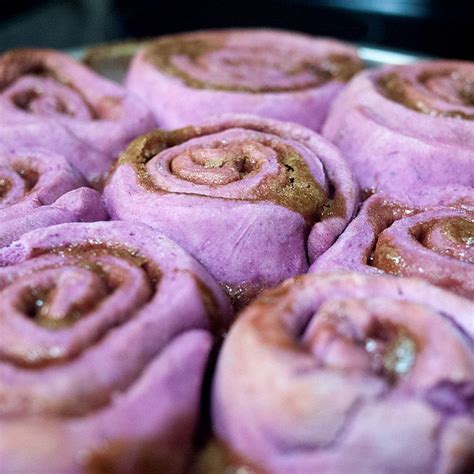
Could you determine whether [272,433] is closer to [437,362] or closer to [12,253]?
[437,362]

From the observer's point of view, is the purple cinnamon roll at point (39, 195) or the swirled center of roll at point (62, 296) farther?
the purple cinnamon roll at point (39, 195)

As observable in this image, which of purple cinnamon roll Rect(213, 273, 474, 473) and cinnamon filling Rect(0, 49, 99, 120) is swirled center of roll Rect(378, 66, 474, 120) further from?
cinnamon filling Rect(0, 49, 99, 120)

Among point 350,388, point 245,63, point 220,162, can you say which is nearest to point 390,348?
point 350,388

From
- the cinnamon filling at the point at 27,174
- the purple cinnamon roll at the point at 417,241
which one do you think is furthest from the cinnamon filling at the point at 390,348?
the cinnamon filling at the point at 27,174

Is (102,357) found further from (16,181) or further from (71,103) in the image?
(71,103)

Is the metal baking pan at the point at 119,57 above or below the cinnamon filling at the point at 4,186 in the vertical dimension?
below

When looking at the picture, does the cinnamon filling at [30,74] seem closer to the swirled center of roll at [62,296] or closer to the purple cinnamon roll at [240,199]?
the purple cinnamon roll at [240,199]
